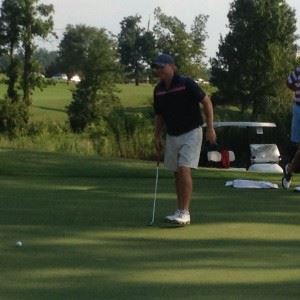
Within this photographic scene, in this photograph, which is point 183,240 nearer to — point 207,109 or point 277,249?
point 277,249

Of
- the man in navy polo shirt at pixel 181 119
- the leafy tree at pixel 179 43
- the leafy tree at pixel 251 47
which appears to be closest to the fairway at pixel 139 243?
the man in navy polo shirt at pixel 181 119

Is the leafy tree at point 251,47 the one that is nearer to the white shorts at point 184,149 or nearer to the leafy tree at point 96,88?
the leafy tree at point 96,88

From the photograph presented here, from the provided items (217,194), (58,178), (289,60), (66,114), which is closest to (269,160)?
(58,178)

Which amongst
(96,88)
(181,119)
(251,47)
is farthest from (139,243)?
(96,88)

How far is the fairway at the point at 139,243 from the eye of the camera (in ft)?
21.7

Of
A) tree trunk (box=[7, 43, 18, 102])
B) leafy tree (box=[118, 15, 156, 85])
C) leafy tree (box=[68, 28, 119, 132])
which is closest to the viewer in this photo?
leafy tree (box=[68, 28, 119, 132])

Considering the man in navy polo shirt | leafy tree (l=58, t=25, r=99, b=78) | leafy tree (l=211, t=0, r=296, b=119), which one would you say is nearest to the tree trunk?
leafy tree (l=211, t=0, r=296, b=119)

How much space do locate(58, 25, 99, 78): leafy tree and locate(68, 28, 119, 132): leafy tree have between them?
2471 centimetres

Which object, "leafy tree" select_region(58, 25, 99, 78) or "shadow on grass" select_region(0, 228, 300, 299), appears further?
"leafy tree" select_region(58, 25, 99, 78)

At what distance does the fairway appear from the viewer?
6.60m

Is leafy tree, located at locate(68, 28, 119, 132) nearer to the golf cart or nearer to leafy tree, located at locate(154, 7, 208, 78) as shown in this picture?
leafy tree, located at locate(154, 7, 208, 78)

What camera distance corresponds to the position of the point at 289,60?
55.7 metres

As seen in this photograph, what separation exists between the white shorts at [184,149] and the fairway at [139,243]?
577mm

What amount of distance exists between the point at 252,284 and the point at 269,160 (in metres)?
16.1
